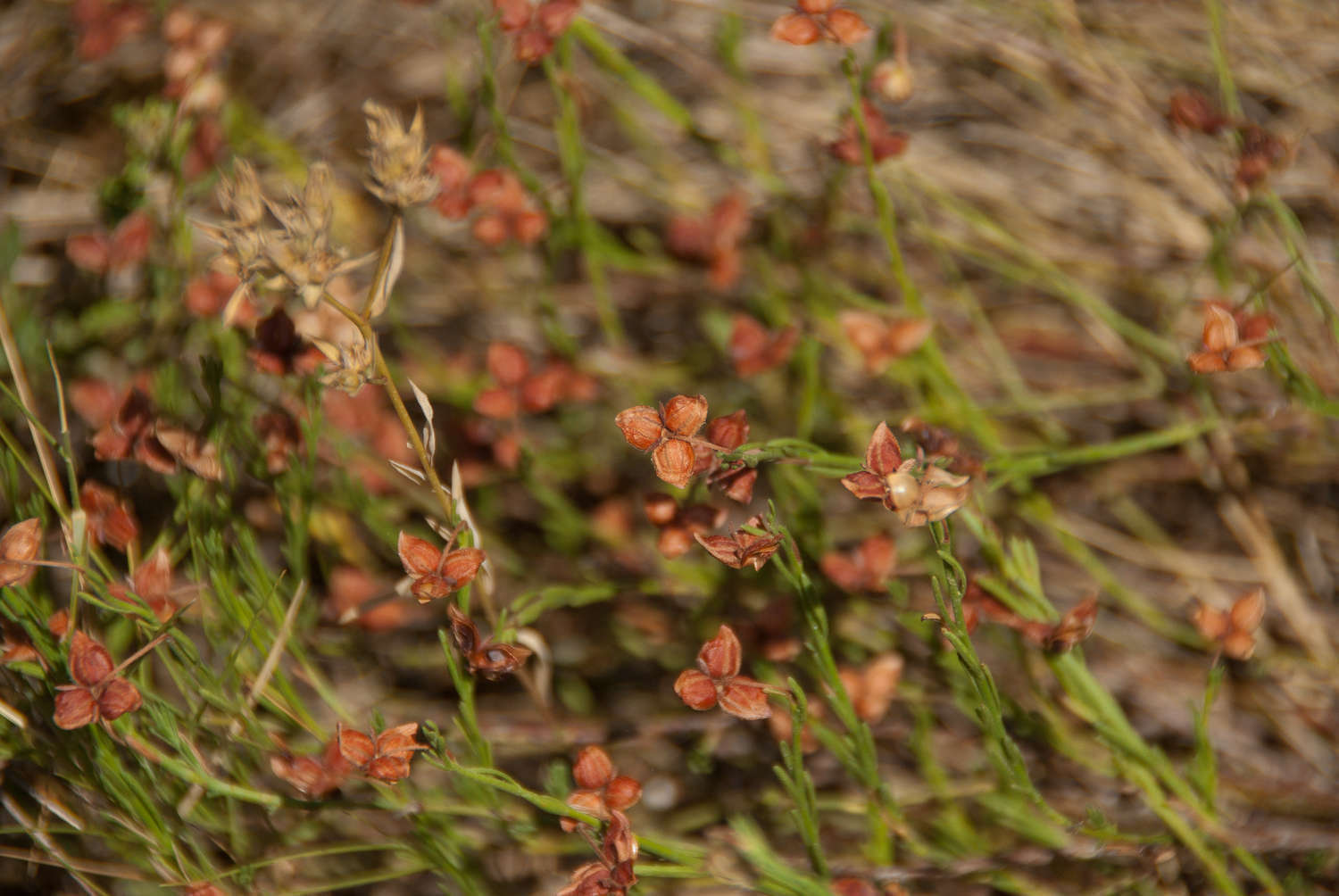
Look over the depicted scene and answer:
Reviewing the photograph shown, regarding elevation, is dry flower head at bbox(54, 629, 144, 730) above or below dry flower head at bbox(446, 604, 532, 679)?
below

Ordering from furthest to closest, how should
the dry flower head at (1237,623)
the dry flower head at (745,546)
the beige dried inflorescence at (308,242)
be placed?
the dry flower head at (1237,623), the dry flower head at (745,546), the beige dried inflorescence at (308,242)

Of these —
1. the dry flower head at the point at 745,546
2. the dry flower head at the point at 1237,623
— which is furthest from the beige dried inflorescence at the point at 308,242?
the dry flower head at the point at 1237,623

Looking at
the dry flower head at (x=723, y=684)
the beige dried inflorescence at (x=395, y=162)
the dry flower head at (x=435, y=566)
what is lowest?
the dry flower head at (x=723, y=684)

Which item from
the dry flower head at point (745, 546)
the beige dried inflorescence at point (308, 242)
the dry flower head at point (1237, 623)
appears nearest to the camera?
the beige dried inflorescence at point (308, 242)

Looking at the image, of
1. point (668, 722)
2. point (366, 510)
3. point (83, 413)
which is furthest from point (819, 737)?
point (83, 413)

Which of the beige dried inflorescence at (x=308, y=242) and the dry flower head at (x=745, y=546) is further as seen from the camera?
the dry flower head at (x=745, y=546)

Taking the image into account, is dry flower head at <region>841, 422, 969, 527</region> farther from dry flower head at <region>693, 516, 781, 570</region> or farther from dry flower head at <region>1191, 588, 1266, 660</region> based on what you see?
dry flower head at <region>1191, 588, 1266, 660</region>

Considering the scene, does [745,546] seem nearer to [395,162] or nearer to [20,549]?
[395,162]

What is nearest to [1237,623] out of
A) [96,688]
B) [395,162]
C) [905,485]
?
[905,485]

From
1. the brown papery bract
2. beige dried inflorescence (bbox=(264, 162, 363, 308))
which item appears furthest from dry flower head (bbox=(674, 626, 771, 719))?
the brown papery bract

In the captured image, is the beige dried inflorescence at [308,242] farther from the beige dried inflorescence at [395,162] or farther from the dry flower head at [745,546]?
the dry flower head at [745,546]

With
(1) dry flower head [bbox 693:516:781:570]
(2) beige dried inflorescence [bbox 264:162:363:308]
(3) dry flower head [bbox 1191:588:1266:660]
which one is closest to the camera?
A: (2) beige dried inflorescence [bbox 264:162:363:308]
